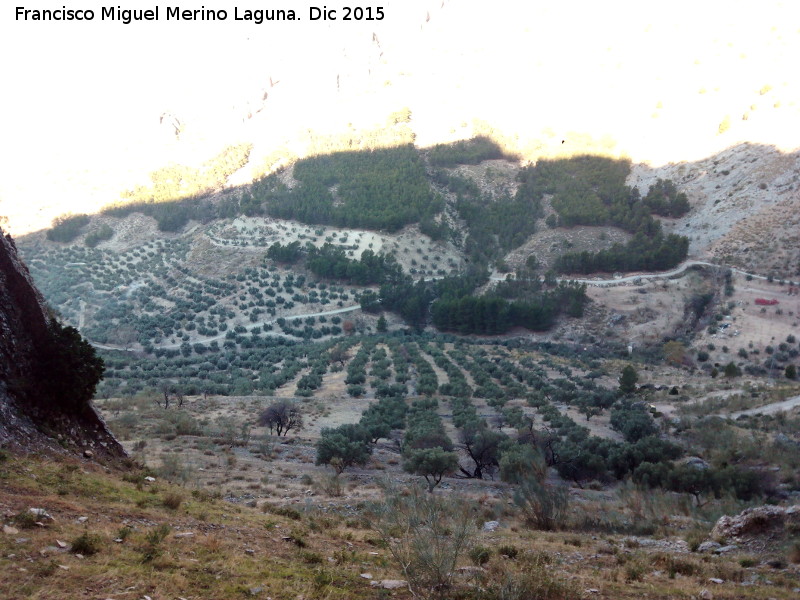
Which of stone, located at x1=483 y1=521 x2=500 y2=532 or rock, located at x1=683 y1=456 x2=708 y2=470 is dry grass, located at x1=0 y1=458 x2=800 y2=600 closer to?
stone, located at x1=483 y1=521 x2=500 y2=532

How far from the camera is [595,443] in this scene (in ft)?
68.0

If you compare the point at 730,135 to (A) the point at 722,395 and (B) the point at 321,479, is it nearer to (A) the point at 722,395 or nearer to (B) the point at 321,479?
(A) the point at 722,395

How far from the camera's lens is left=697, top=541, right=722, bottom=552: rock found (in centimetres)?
967

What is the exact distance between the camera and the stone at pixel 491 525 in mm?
11120

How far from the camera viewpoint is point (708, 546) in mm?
9797

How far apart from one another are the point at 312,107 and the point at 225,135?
15.4 m

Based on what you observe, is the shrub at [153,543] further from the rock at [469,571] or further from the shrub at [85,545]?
the rock at [469,571]

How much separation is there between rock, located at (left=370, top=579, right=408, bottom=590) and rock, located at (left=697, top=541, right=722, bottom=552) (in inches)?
233

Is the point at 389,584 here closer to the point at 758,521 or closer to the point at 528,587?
the point at 528,587

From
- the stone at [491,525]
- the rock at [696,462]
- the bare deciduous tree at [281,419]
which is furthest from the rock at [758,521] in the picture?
the bare deciduous tree at [281,419]

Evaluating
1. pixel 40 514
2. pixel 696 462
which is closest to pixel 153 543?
pixel 40 514

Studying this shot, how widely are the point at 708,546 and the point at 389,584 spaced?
627 centimetres

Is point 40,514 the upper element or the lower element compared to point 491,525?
upper

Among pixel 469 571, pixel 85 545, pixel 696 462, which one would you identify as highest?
pixel 85 545
